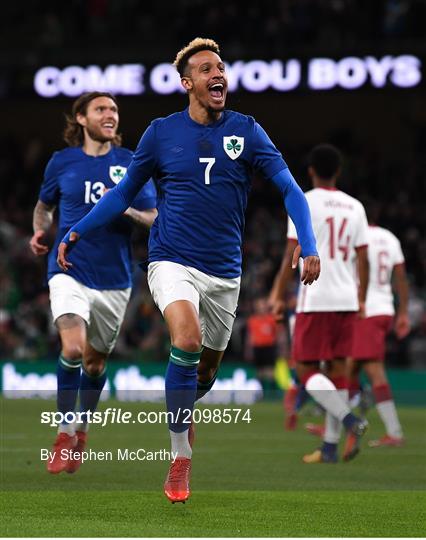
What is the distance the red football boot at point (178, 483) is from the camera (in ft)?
23.2

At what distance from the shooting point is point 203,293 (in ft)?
25.1

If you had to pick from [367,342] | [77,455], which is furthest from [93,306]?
[367,342]

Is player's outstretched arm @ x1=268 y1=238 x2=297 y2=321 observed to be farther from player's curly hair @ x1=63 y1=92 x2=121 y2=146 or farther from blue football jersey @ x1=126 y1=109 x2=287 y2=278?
blue football jersey @ x1=126 y1=109 x2=287 y2=278

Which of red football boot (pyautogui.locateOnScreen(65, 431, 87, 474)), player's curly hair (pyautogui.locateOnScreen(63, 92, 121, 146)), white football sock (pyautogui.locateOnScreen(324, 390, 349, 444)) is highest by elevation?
player's curly hair (pyautogui.locateOnScreen(63, 92, 121, 146))

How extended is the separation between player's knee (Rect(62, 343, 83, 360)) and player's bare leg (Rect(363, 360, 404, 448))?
13.1 feet

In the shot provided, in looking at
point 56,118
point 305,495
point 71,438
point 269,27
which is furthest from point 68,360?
point 56,118

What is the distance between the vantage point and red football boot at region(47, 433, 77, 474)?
891 cm

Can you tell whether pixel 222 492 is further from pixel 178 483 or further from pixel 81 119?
pixel 81 119

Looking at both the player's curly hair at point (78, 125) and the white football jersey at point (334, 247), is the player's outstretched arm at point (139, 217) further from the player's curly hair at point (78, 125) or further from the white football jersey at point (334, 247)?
the white football jersey at point (334, 247)

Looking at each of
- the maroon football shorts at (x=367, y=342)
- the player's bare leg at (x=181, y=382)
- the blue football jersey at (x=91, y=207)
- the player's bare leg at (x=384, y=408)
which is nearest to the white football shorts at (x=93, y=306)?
the blue football jersey at (x=91, y=207)

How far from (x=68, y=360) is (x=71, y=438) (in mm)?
524

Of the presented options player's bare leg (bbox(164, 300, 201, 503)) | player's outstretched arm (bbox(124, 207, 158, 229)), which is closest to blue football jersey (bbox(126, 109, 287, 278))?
player's bare leg (bbox(164, 300, 201, 503))

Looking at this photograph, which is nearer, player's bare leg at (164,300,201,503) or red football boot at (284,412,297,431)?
player's bare leg at (164,300,201,503)

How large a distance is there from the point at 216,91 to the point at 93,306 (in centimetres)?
242
